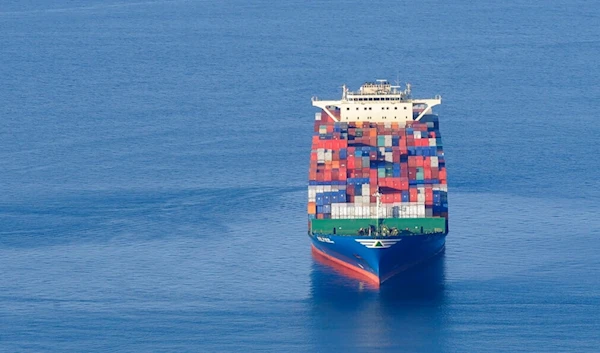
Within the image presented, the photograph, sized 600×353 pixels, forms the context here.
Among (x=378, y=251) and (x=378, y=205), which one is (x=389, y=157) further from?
(x=378, y=251)

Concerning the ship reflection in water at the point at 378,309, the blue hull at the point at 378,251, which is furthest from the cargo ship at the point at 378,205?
the ship reflection in water at the point at 378,309

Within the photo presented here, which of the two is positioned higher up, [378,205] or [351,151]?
[351,151]

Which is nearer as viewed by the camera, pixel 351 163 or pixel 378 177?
pixel 378 177

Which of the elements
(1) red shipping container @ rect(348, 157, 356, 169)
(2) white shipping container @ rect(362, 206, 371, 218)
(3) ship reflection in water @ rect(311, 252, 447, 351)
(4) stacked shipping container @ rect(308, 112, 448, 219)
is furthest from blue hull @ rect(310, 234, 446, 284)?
(1) red shipping container @ rect(348, 157, 356, 169)

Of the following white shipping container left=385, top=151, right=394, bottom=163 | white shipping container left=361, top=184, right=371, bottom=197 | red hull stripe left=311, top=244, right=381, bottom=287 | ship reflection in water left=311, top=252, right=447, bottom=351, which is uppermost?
white shipping container left=385, top=151, right=394, bottom=163

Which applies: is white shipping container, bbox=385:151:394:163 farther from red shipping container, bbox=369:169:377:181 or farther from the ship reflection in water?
the ship reflection in water

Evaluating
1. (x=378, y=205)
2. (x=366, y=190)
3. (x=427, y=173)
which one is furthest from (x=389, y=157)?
(x=378, y=205)

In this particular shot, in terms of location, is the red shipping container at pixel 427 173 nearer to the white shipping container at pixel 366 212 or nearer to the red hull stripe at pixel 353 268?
the white shipping container at pixel 366 212
